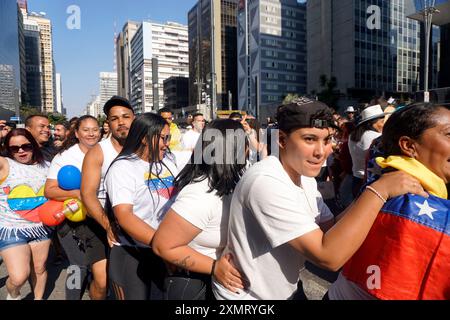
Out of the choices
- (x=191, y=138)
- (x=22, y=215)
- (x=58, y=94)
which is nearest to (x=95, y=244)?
(x=22, y=215)

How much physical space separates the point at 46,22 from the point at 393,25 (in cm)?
7947

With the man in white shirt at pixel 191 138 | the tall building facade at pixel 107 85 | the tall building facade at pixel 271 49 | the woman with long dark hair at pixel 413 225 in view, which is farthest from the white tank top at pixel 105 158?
the tall building facade at pixel 107 85

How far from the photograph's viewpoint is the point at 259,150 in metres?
5.65

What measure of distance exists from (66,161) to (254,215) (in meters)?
2.43

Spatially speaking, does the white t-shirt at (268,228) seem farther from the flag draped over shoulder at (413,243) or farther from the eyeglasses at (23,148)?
the eyeglasses at (23,148)

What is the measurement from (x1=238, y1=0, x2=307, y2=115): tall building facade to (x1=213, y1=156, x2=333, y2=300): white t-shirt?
75.3m

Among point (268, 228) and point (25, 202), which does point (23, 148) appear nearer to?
point (25, 202)

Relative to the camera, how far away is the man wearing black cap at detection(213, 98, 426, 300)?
1206 mm

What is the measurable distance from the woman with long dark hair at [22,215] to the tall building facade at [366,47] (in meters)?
63.9

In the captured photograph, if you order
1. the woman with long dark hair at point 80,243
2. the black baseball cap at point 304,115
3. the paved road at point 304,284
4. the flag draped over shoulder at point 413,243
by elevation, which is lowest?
the paved road at point 304,284

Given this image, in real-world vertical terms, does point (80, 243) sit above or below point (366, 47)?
below

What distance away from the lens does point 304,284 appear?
11.7 feet

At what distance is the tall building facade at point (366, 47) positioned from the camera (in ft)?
200

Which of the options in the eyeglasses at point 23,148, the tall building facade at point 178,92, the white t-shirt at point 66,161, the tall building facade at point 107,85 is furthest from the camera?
the tall building facade at point 107,85
